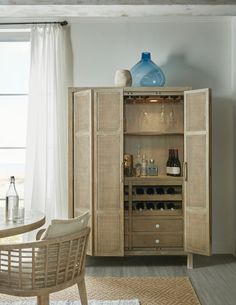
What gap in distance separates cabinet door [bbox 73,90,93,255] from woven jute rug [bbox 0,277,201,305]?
62cm

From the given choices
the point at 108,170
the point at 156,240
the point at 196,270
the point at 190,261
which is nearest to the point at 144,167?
the point at 108,170

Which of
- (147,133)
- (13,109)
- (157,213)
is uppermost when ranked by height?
(13,109)

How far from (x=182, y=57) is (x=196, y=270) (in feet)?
7.83

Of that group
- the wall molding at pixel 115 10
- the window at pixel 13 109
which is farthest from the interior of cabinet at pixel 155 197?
the window at pixel 13 109

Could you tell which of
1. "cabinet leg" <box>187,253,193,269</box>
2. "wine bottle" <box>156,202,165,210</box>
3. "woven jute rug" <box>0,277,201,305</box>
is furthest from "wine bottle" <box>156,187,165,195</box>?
"woven jute rug" <box>0,277,201,305</box>

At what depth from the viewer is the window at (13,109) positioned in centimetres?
552

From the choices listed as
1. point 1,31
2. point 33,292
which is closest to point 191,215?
point 33,292

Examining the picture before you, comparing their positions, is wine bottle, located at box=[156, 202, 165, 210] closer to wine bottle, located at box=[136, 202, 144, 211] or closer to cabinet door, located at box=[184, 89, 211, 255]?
wine bottle, located at box=[136, 202, 144, 211]

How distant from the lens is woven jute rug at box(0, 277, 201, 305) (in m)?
3.88

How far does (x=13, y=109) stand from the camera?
5555mm

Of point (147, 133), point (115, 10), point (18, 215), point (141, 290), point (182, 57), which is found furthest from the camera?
point (182, 57)

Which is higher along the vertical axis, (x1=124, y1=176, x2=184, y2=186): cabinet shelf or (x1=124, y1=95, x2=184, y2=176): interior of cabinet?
(x1=124, y1=95, x2=184, y2=176): interior of cabinet

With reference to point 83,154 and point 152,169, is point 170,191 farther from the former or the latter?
point 83,154

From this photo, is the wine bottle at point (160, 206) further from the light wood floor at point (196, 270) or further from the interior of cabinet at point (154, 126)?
the light wood floor at point (196, 270)
